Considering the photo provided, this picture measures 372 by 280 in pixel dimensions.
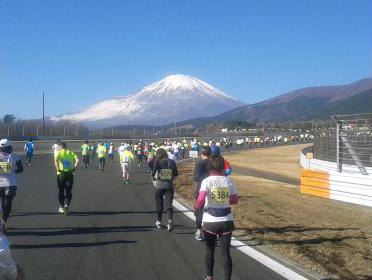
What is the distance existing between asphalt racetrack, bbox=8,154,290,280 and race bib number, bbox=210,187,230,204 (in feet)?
3.45

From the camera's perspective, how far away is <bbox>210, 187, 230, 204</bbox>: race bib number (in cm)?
583

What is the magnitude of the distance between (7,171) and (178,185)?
10.7 metres

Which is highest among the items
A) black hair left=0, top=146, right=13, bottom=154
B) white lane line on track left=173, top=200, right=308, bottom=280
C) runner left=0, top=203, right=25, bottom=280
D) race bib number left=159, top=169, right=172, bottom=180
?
black hair left=0, top=146, right=13, bottom=154

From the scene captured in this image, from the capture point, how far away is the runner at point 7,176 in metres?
9.09

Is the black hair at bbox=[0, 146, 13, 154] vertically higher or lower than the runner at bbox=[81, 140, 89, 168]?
higher

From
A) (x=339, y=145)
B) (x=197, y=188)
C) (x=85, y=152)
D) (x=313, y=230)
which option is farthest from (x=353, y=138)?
(x=85, y=152)

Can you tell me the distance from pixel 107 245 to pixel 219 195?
2834 millimetres

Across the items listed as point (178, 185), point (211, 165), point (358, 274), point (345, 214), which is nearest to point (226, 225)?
point (211, 165)

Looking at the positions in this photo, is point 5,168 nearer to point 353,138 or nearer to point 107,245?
point 107,245

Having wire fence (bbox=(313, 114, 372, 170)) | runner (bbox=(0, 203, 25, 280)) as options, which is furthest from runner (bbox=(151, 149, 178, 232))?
wire fence (bbox=(313, 114, 372, 170))

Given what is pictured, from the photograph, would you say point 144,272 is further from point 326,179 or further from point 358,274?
point 326,179

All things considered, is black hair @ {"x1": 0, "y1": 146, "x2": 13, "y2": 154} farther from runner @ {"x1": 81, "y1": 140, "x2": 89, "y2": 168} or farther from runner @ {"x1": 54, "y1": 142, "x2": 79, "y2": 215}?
runner @ {"x1": 81, "y1": 140, "x2": 89, "y2": 168}

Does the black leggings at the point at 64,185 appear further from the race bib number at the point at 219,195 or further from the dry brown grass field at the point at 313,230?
the race bib number at the point at 219,195

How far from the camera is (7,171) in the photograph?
9.15 meters
